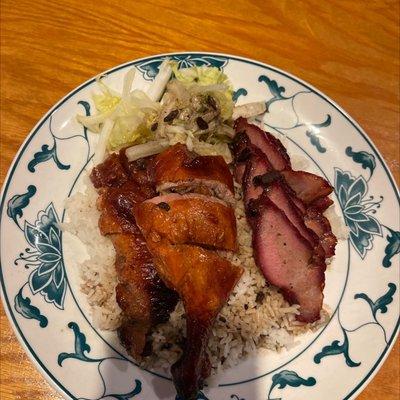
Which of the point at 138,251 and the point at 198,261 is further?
the point at 138,251

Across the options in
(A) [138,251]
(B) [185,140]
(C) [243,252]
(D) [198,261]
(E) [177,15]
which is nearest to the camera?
(D) [198,261]

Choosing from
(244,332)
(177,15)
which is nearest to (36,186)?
(244,332)

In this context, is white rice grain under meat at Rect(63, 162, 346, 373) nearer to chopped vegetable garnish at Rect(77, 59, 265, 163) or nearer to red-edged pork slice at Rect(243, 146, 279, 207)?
red-edged pork slice at Rect(243, 146, 279, 207)

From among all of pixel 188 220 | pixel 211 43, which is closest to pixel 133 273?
pixel 188 220

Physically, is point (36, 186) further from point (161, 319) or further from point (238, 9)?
point (238, 9)

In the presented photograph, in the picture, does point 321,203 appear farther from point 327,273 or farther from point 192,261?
point 192,261
